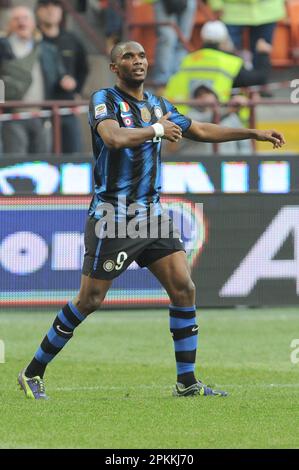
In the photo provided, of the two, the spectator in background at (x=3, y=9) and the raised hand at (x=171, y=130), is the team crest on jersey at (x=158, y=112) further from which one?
the spectator in background at (x=3, y=9)

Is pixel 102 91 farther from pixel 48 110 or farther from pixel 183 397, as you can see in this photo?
pixel 48 110

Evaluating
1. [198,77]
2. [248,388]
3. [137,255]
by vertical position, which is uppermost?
[198,77]

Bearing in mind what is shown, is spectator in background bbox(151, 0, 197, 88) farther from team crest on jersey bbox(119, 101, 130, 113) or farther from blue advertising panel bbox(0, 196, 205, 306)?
team crest on jersey bbox(119, 101, 130, 113)

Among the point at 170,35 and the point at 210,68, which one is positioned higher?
the point at 170,35

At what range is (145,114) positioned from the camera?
876cm

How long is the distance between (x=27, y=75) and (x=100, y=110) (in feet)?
23.8

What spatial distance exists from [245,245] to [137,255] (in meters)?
5.47

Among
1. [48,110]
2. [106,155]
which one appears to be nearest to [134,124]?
[106,155]

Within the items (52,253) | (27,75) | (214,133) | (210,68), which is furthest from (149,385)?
(210,68)

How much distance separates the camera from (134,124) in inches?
342

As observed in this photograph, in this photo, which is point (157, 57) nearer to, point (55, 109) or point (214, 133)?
point (55, 109)

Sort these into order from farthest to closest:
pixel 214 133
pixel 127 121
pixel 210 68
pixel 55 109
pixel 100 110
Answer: pixel 210 68 → pixel 55 109 → pixel 214 133 → pixel 127 121 → pixel 100 110

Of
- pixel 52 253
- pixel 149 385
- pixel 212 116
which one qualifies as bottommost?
pixel 149 385

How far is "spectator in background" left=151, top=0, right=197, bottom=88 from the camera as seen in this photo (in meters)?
17.7
